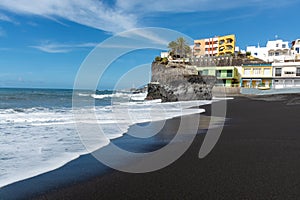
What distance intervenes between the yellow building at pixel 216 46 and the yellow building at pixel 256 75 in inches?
797

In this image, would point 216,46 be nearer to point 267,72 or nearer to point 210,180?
point 267,72

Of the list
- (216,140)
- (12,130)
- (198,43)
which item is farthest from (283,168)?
(198,43)

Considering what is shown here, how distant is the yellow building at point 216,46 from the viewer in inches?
2493

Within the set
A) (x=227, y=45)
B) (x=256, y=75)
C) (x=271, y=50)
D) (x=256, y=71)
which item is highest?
(x=227, y=45)

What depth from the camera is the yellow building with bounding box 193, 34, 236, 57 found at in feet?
208

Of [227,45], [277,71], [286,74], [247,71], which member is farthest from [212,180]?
[227,45]

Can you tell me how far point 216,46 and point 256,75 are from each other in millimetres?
27700

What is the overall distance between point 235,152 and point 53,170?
3878 millimetres

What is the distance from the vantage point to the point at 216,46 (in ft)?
221

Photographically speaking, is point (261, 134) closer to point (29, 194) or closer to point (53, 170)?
point (53, 170)

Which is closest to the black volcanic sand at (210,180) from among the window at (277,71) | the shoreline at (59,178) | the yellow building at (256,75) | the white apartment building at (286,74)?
the shoreline at (59,178)

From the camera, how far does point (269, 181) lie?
3492 millimetres

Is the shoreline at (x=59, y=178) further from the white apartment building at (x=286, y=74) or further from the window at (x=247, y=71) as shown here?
the window at (x=247, y=71)

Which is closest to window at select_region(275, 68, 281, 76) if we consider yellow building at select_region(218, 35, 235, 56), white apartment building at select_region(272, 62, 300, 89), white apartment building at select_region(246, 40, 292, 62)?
white apartment building at select_region(272, 62, 300, 89)
